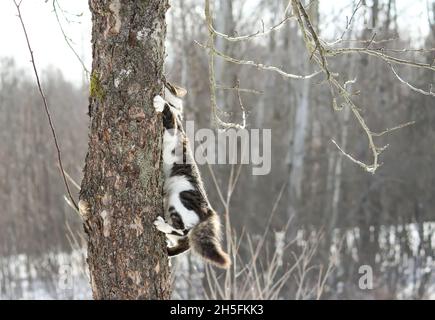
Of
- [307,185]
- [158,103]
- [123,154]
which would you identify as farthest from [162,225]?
[307,185]

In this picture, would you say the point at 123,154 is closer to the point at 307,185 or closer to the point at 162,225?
the point at 162,225

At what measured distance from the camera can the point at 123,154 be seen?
298 cm

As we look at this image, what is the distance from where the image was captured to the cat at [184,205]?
142 inches

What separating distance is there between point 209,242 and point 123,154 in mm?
922

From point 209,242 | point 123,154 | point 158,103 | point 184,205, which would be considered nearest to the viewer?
point 123,154

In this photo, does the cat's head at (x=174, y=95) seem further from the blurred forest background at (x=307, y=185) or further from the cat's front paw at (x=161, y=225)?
the blurred forest background at (x=307, y=185)

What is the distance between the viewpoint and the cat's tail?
3.49 m

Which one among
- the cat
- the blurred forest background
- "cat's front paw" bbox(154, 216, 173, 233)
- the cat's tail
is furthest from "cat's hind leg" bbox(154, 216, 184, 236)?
the blurred forest background

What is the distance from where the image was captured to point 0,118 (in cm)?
1566

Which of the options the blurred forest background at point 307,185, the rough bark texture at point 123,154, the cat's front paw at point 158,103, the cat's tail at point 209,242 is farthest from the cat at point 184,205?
the blurred forest background at point 307,185

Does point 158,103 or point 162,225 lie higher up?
point 158,103

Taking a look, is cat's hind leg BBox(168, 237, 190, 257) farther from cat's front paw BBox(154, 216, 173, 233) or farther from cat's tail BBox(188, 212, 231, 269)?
cat's front paw BBox(154, 216, 173, 233)
